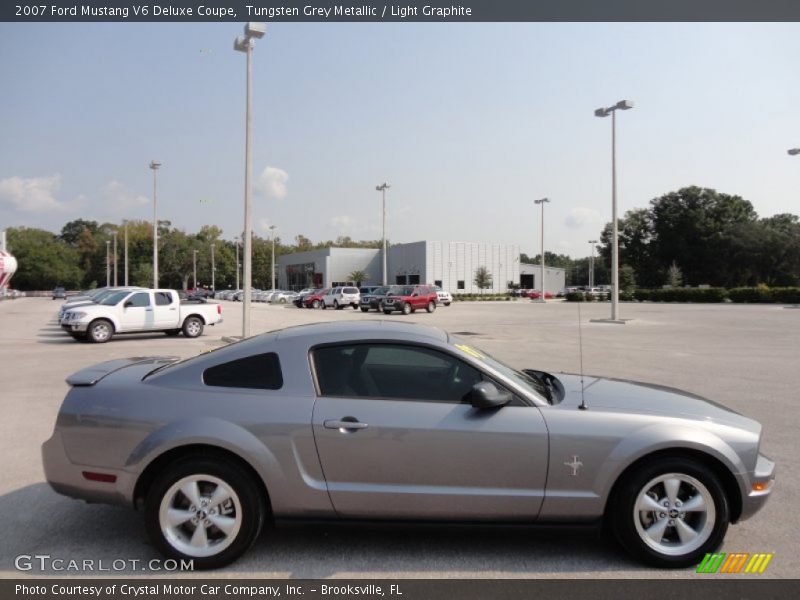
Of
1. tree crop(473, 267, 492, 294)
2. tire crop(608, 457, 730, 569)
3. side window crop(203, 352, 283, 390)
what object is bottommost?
tire crop(608, 457, 730, 569)

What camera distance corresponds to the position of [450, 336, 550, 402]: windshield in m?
4.15

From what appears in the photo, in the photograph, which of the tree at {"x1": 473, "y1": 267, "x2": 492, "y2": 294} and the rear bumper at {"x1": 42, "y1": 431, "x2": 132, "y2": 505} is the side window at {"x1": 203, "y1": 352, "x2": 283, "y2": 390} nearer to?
the rear bumper at {"x1": 42, "y1": 431, "x2": 132, "y2": 505}

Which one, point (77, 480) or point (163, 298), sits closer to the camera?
point (77, 480)

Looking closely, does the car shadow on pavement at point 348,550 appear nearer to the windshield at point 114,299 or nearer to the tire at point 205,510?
the tire at point 205,510

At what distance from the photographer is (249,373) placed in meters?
4.03


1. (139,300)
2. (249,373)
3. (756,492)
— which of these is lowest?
(756,492)

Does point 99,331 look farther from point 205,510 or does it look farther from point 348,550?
point 348,550

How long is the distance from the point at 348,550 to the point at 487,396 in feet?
4.54

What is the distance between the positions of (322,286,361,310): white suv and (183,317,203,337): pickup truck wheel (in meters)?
26.0

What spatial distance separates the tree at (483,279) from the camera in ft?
260

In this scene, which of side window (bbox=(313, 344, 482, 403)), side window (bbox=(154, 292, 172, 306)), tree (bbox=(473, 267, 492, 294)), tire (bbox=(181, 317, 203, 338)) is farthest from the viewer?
tree (bbox=(473, 267, 492, 294))

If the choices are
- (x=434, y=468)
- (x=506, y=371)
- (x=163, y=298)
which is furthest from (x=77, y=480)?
(x=163, y=298)

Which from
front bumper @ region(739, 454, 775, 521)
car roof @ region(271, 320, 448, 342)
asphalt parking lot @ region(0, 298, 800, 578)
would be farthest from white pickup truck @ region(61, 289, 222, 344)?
front bumper @ region(739, 454, 775, 521)
